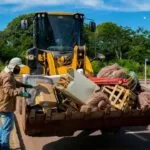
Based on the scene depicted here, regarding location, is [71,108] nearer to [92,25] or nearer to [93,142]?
[93,142]

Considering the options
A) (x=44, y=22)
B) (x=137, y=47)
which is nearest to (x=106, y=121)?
(x=44, y=22)

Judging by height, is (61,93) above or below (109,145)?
above

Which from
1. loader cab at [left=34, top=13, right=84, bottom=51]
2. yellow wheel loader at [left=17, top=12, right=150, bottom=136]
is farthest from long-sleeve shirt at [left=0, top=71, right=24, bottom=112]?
loader cab at [left=34, top=13, right=84, bottom=51]

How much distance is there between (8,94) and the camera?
908 centimetres

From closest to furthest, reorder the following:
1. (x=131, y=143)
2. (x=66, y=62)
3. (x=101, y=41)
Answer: (x=131, y=143)
(x=66, y=62)
(x=101, y=41)

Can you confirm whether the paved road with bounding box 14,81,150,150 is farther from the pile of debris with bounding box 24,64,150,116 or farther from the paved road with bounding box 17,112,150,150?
the pile of debris with bounding box 24,64,150,116

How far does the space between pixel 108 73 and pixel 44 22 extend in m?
6.77

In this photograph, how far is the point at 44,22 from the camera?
16.5m

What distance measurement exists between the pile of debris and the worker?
0.40 m

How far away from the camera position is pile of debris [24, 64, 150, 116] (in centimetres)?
887

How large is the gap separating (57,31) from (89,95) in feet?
24.6

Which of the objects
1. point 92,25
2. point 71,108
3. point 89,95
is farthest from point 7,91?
point 92,25

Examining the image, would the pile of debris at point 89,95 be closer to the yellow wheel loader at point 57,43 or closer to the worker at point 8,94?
the worker at point 8,94

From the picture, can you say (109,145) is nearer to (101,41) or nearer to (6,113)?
(6,113)
